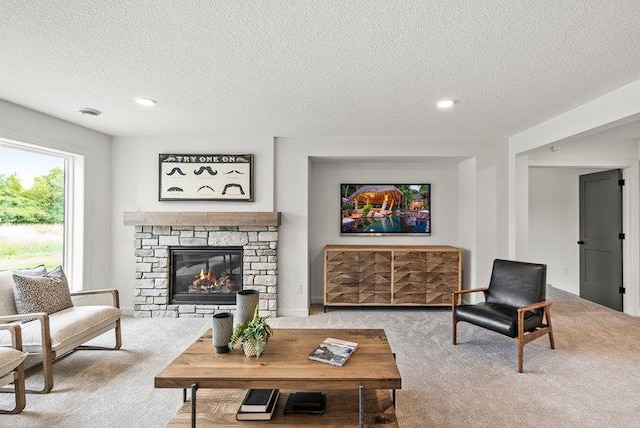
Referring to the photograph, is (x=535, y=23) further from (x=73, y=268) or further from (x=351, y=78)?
(x=73, y=268)

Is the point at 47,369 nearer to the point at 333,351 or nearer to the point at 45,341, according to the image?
the point at 45,341

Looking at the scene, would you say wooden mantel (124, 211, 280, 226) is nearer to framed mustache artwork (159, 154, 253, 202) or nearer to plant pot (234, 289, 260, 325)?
framed mustache artwork (159, 154, 253, 202)

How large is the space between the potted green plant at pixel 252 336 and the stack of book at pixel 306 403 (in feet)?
1.05

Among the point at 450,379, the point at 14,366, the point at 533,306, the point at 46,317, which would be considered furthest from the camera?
the point at 533,306

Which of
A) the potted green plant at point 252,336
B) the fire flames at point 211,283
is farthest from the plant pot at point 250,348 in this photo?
the fire flames at point 211,283

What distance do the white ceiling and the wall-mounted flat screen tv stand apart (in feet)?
5.22

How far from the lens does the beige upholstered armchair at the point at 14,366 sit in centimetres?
201

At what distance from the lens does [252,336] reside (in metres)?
1.91

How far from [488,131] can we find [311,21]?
305cm

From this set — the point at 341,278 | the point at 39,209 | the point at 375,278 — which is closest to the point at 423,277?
the point at 375,278

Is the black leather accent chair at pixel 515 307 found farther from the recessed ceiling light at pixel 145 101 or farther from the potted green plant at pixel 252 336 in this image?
the recessed ceiling light at pixel 145 101

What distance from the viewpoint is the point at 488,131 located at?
393 cm

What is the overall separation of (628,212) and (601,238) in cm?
58

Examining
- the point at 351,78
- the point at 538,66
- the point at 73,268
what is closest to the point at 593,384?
the point at 538,66
